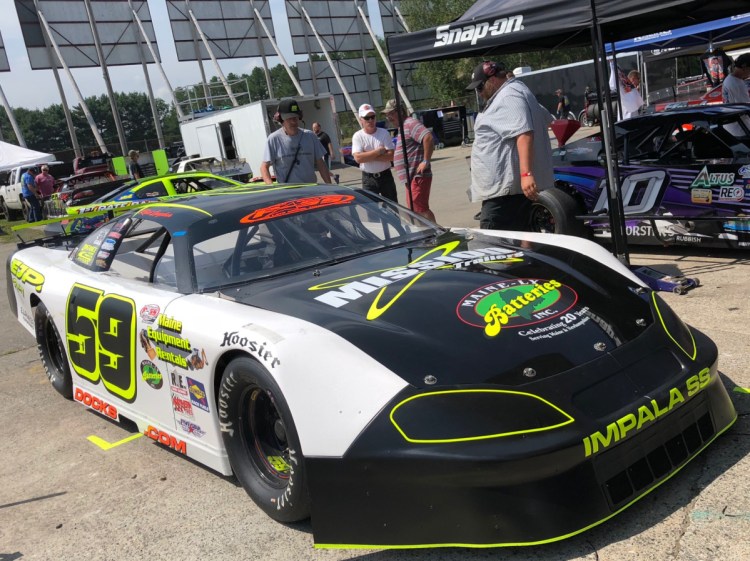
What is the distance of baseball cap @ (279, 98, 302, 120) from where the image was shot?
675 centimetres

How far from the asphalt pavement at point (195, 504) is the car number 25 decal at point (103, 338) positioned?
0.38 meters

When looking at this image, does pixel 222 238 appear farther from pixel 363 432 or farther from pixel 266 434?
pixel 363 432

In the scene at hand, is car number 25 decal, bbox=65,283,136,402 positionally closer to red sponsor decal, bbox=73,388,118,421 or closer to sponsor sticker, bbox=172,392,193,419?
red sponsor decal, bbox=73,388,118,421

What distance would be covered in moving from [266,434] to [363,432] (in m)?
0.70

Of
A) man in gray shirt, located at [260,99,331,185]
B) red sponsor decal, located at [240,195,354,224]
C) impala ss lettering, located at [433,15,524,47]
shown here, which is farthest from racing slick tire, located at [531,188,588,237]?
red sponsor decal, located at [240,195,354,224]

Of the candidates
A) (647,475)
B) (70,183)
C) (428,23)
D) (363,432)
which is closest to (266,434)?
(363,432)

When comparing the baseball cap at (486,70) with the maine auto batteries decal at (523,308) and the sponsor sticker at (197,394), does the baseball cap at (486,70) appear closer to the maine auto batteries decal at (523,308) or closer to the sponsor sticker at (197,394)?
the maine auto batteries decal at (523,308)

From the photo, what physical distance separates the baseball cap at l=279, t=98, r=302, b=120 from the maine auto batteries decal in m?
4.28

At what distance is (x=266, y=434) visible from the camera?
291cm

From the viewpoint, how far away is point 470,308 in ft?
9.20

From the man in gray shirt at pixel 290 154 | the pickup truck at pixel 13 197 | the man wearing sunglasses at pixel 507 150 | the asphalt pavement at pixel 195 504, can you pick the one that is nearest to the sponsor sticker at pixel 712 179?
the asphalt pavement at pixel 195 504

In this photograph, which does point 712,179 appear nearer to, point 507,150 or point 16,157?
point 507,150

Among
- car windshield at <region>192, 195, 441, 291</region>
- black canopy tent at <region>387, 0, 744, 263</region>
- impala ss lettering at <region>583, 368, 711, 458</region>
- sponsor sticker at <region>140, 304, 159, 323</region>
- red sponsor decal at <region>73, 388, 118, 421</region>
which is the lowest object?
red sponsor decal at <region>73, 388, 118, 421</region>

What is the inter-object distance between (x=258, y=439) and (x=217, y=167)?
60.3ft
